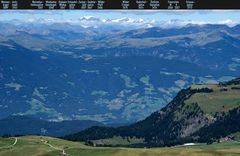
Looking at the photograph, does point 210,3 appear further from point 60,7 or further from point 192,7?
point 60,7

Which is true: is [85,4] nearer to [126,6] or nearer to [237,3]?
[126,6]

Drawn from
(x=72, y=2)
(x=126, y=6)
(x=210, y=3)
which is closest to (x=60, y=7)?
(x=72, y=2)

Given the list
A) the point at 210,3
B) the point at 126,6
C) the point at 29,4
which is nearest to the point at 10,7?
the point at 29,4

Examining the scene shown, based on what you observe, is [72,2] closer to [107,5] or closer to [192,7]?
[107,5]

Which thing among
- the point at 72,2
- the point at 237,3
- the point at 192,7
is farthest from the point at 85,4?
the point at 237,3

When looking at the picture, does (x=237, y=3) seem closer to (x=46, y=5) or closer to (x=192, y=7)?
(x=192, y=7)

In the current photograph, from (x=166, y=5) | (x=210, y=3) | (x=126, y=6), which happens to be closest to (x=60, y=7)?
(x=126, y=6)
